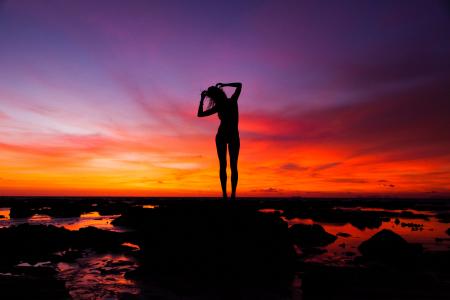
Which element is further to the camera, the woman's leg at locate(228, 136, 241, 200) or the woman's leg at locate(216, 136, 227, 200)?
the woman's leg at locate(216, 136, 227, 200)

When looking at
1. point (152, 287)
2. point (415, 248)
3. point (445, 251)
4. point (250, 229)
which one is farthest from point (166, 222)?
point (445, 251)

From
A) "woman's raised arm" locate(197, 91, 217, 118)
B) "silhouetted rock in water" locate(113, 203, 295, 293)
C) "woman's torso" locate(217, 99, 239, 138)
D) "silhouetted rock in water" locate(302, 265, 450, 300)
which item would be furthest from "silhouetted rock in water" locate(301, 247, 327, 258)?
"woman's raised arm" locate(197, 91, 217, 118)

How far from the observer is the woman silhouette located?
1070 cm

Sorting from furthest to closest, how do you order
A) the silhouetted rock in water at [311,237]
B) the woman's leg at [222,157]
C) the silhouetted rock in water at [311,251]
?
1. the silhouetted rock in water at [311,237]
2. the silhouetted rock in water at [311,251]
3. the woman's leg at [222,157]

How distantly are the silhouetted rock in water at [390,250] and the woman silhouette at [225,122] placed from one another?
7.18 metres

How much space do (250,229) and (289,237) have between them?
7.98ft

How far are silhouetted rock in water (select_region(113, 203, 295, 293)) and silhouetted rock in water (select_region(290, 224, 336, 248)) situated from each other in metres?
5.28

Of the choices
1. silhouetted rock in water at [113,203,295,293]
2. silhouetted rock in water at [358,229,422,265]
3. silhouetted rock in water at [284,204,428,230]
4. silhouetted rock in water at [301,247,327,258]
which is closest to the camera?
silhouetted rock in water at [113,203,295,293]

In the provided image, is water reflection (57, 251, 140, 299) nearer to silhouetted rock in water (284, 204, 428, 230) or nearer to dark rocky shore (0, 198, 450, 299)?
dark rocky shore (0, 198, 450, 299)

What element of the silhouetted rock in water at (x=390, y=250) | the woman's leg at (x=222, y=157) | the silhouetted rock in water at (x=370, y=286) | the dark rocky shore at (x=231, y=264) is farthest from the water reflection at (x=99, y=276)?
the silhouetted rock in water at (x=390, y=250)

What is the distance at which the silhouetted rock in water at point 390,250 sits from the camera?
1262 cm

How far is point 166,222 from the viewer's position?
11781 mm

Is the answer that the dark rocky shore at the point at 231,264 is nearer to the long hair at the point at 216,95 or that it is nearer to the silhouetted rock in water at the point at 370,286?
the silhouetted rock in water at the point at 370,286

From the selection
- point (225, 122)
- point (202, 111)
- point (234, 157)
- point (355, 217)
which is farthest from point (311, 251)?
point (355, 217)
